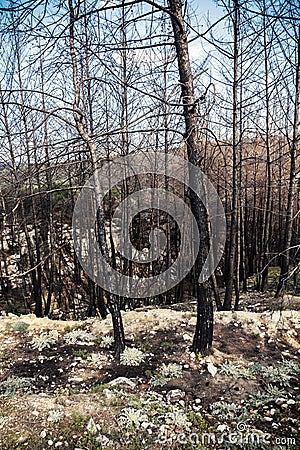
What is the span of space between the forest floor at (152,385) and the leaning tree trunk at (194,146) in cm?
29

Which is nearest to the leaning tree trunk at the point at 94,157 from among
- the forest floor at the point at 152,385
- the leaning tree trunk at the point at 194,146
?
the forest floor at the point at 152,385

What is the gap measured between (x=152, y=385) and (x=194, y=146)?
2.58m

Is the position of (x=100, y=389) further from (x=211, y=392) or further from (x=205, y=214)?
(x=205, y=214)

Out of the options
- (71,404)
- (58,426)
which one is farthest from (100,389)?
(58,426)

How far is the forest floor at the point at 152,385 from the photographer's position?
8.55 ft

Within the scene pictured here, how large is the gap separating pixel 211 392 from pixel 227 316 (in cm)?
191

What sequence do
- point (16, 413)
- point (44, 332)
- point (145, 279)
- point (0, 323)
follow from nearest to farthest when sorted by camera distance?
point (16, 413)
point (44, 332)
point (0, 323)
point (145, 279)

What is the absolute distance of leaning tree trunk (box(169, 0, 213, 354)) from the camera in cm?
345

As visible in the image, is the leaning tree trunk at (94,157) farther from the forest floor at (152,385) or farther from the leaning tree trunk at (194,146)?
the leaning tree trunk at (194,146)

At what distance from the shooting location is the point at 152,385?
11.6ft

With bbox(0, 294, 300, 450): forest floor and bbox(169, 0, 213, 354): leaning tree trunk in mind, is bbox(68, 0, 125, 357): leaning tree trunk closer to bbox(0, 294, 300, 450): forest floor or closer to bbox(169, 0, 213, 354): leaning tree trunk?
bbox(0, 294, 300, 450): forest floor

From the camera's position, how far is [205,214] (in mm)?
3793

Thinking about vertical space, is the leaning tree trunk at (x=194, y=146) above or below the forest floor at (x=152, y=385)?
above

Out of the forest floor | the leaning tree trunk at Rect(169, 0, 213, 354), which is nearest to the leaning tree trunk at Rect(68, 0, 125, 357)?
the forest floor
